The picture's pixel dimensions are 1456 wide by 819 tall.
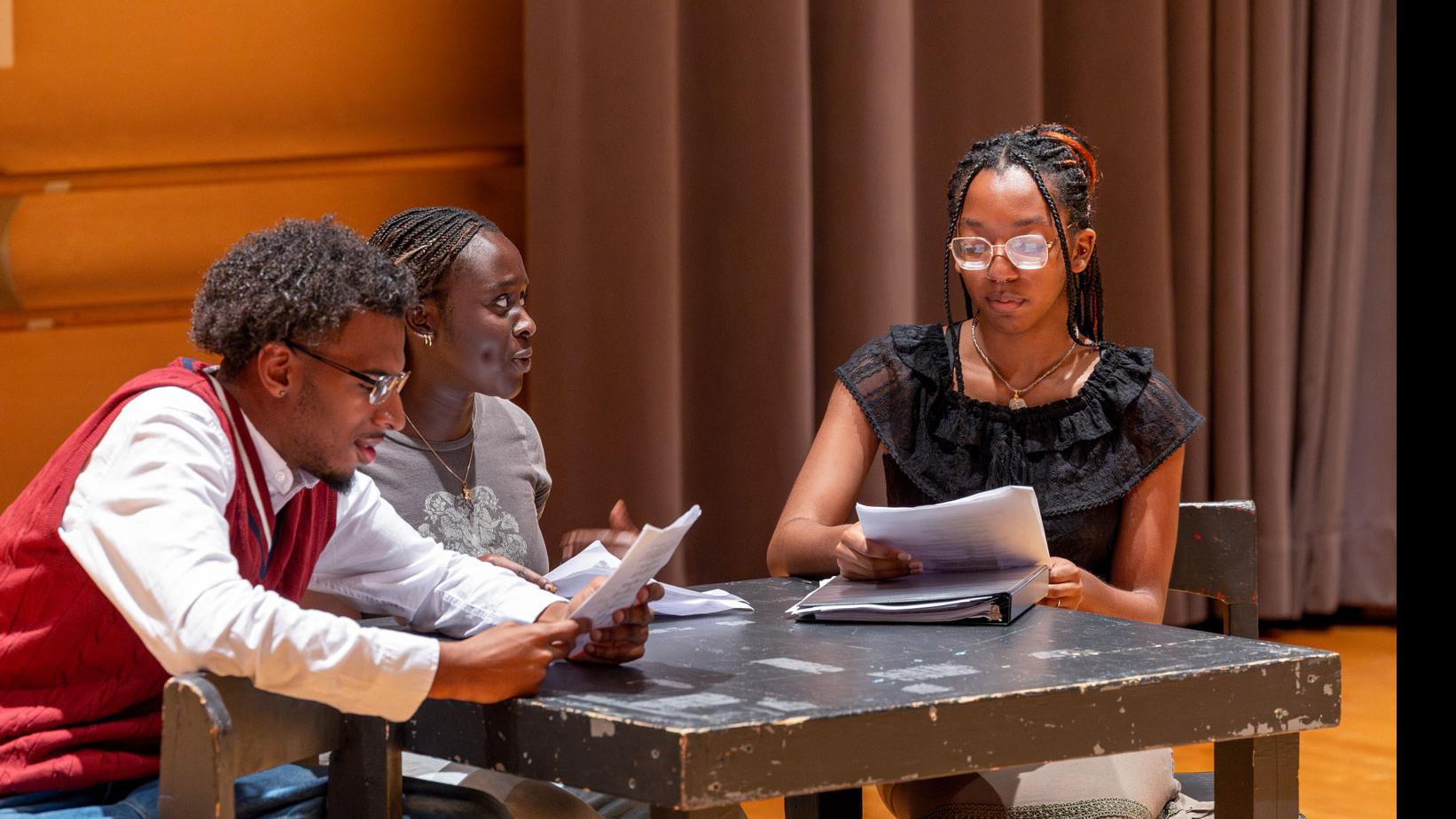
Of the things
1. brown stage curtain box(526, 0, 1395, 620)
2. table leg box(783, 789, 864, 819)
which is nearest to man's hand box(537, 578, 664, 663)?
table leg box(783, 789, 864, 819)

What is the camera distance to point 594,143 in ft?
11.4

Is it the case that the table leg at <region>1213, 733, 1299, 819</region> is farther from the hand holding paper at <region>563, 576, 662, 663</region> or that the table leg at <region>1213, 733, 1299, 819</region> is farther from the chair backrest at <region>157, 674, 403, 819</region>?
the chair backrest at <region>157, 674, 403, 819</region>

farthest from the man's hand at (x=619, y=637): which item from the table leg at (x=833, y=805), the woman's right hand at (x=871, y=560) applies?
the table leg at (x=833, y=805)

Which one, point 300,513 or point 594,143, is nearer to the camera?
point 300,513

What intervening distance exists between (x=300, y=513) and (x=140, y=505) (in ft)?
0.96

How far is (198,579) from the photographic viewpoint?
4.55 ft

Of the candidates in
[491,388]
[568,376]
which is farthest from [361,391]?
[568,376]

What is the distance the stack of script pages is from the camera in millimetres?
1792

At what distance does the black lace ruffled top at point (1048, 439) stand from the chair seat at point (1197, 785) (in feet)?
1.13

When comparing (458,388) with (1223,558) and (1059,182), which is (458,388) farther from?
(1223,558)

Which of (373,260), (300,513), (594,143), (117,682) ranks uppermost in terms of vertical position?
(594,143)

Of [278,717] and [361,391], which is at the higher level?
[361,391]

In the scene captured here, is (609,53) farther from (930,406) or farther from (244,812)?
(244,812)
